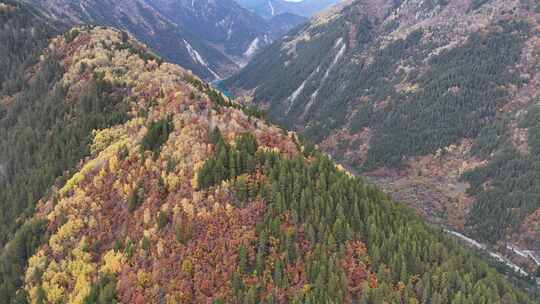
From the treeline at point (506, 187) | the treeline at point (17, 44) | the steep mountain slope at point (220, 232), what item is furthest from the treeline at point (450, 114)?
the treeline at point (17, 44)

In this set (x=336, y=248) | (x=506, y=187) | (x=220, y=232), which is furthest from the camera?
(x=506, y=187)

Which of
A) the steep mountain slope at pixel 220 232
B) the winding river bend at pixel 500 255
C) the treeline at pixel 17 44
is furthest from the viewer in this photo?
the treeline at pixel 17 44

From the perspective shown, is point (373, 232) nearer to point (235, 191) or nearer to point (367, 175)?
point (235, 191)

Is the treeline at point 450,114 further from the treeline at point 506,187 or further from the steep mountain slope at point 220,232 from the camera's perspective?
the steep mountain slope at point 220,232

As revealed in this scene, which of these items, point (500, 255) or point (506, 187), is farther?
point (506, 187)

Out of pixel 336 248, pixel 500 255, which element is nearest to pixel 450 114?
pixel 500 255

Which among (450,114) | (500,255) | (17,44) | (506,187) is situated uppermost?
(17,44)

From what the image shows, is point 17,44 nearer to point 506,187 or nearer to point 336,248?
point 336,248
